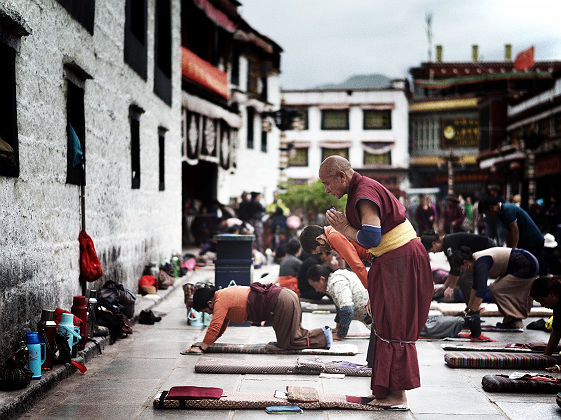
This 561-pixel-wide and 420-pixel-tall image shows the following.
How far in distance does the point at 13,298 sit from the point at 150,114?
25.8 feet

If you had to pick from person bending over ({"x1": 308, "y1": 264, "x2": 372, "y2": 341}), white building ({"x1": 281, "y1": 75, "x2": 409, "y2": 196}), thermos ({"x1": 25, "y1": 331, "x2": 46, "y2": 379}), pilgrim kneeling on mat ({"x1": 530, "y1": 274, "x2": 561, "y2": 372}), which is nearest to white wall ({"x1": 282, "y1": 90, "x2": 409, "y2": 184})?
white building ({"x1": 281, "y1": 75, "x2": 409, "y2": 196})

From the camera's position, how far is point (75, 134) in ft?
25.8

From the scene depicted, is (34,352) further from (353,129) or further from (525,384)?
(353,129)

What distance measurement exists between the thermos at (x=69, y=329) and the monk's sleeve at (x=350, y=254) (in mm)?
2672

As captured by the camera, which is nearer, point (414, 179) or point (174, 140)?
point (174, 140)

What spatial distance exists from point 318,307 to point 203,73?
1149 cm

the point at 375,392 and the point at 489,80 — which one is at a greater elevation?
the point at 489,80

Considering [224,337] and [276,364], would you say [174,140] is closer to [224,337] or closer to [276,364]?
[224,337]

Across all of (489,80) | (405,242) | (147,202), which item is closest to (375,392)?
(405,242)

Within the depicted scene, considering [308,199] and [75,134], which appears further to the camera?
[308,199]

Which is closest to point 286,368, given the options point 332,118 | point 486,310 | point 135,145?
point 486,310

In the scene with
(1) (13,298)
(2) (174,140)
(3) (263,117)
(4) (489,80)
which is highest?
(4) (489,80)

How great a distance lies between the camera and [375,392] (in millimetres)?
5355

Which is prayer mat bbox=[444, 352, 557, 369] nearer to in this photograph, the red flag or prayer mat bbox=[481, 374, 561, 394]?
prayer mat bbox=[481, 374, 561, 394]
